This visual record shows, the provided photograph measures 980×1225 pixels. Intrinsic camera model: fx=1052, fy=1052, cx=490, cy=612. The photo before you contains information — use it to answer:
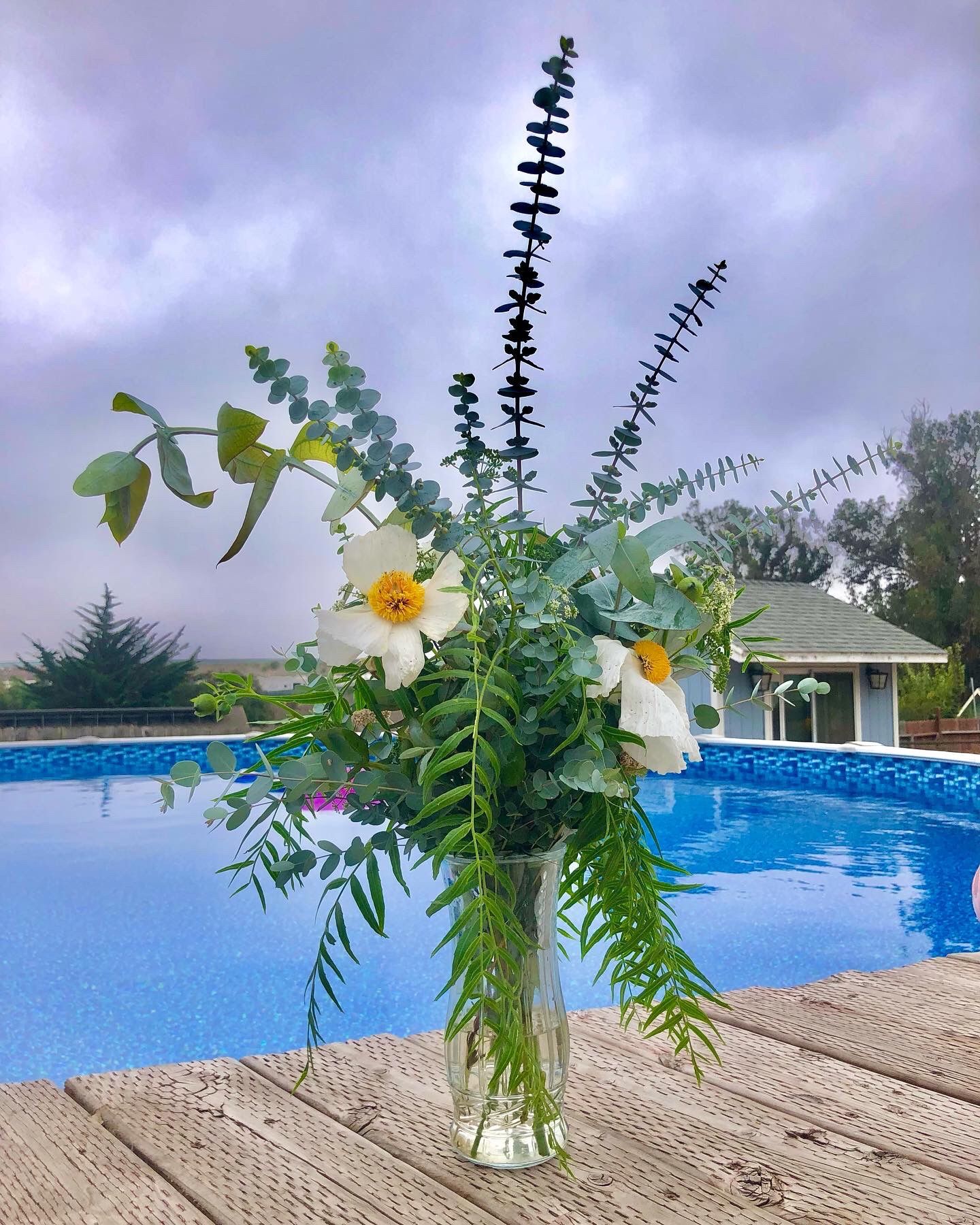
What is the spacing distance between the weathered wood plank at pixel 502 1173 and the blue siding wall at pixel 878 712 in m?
14.7

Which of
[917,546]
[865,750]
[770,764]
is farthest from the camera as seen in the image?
[917,546]

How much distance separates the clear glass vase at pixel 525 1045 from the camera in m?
0.75

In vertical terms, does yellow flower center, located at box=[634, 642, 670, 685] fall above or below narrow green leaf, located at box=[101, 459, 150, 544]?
below

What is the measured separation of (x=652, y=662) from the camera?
72 centimetres

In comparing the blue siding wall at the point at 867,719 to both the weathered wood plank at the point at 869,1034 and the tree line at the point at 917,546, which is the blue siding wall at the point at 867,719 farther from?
the weathered wood plank at the point at 869,1034

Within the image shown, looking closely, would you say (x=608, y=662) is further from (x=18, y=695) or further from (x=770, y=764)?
(x=18, y=695)

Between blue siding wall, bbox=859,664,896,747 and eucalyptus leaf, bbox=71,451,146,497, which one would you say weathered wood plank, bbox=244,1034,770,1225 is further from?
blue siding wall, bbox=859,664,896,747

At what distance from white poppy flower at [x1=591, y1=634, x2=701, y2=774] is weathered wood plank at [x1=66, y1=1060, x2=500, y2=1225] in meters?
0.33

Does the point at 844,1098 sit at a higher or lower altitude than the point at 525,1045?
lower

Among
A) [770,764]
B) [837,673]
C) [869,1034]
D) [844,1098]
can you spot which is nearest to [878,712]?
[837,673]

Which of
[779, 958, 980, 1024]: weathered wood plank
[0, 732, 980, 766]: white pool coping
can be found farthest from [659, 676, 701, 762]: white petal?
[0, 732, 980, 766]: white pool coping

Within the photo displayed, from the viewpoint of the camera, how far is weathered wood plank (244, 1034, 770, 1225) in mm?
716

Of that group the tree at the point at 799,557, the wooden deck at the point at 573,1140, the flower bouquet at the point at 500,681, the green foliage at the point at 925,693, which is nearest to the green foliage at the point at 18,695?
the green foliage at the point at 925,693

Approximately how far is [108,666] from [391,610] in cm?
2010
